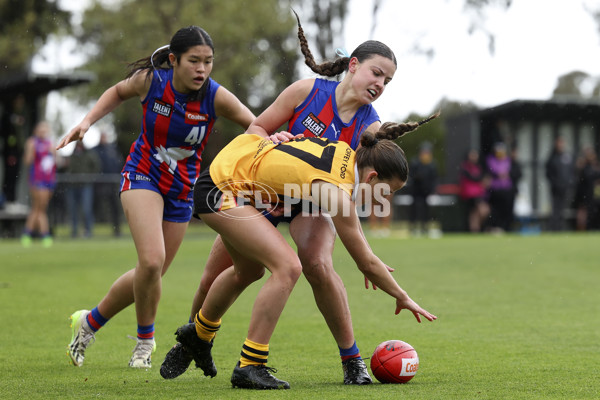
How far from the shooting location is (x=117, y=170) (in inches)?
799

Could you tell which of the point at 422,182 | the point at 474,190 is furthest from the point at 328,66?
the point at 474,190

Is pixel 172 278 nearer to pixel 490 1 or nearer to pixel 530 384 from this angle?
pixel 530 384

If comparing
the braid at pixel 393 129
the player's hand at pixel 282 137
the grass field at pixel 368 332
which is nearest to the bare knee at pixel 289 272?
the grass field at pixel 368 332

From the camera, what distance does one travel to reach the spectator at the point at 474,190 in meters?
21.0

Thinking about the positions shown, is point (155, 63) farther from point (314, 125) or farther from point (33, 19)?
point (33, 19)

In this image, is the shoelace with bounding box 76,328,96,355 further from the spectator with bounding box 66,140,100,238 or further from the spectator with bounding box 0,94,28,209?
the spectator with bounding box 0,94,28,209

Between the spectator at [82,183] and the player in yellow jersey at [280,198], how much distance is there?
1390 cm

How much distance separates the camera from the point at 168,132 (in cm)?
563

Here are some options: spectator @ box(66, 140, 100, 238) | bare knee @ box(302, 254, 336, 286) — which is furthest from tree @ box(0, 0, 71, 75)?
bare knee @ box(302, 254, 336, 286)

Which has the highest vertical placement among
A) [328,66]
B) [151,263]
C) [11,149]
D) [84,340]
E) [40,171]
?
[11,149]

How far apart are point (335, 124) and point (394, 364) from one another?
144 centimetres

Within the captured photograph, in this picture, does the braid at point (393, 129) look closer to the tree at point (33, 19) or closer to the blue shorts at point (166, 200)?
the blue shorts at point (166, 200)

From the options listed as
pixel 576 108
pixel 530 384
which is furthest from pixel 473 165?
pixel 530 384

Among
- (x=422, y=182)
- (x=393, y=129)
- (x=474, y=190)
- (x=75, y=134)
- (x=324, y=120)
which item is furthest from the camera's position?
(x=474, y=190)
